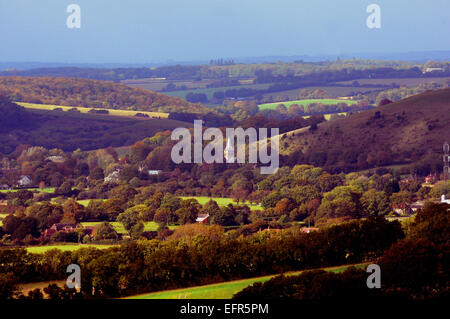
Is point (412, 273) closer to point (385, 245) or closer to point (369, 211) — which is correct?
point (385, 245)

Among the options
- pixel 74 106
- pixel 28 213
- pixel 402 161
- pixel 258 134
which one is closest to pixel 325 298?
pixel 28 213

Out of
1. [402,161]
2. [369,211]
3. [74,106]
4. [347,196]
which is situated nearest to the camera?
[369,211]

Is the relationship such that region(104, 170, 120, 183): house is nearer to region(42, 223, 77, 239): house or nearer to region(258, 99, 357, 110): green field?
region(42, 223, 77, 239): house

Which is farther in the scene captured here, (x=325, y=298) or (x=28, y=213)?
(x=28, y=213)

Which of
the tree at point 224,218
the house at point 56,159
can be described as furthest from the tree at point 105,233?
the house at point 56,159

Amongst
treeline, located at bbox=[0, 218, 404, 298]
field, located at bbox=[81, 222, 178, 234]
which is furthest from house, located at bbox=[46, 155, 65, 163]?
treeline, located at bbox=[0, 218, 404, 298]

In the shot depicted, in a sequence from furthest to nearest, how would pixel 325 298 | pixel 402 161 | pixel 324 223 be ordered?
1. pixel 402 161
2. pixel 324 223
3. pixel 325 298

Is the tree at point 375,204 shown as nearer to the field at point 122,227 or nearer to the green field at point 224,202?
the green field at point 224,202
